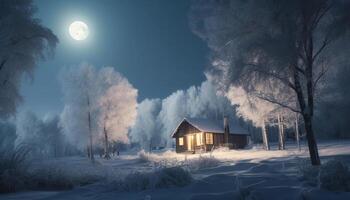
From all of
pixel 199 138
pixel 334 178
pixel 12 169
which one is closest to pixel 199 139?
pixel 199 138

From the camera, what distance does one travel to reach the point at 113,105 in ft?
122

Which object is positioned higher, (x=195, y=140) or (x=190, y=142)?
(x=195, y=140)

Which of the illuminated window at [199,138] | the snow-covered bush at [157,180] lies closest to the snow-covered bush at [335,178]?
the snow-covered bush at [157,180]

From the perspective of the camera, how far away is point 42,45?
518 inches

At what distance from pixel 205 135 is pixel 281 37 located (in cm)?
2937

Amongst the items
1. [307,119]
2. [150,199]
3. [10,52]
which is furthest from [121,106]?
[150,199]

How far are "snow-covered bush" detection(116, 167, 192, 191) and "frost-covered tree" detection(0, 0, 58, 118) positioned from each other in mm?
6737

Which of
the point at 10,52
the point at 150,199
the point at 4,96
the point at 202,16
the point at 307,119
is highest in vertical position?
the point at 202,16

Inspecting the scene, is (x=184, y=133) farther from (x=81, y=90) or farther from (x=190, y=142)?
(x=81, y=90)

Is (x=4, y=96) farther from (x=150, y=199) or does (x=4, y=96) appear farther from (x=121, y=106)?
(x=121, y=106)

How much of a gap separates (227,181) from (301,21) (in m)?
6.33

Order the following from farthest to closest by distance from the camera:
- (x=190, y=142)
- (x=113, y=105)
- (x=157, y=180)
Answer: (x=190, y=142)
(x=113, y=105)
(x=157, y=180)

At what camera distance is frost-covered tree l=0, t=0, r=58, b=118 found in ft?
37.0

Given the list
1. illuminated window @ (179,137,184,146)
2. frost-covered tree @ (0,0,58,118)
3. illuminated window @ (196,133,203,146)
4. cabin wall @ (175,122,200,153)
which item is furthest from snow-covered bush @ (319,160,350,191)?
illuminated window @ (179,137,184,146)
